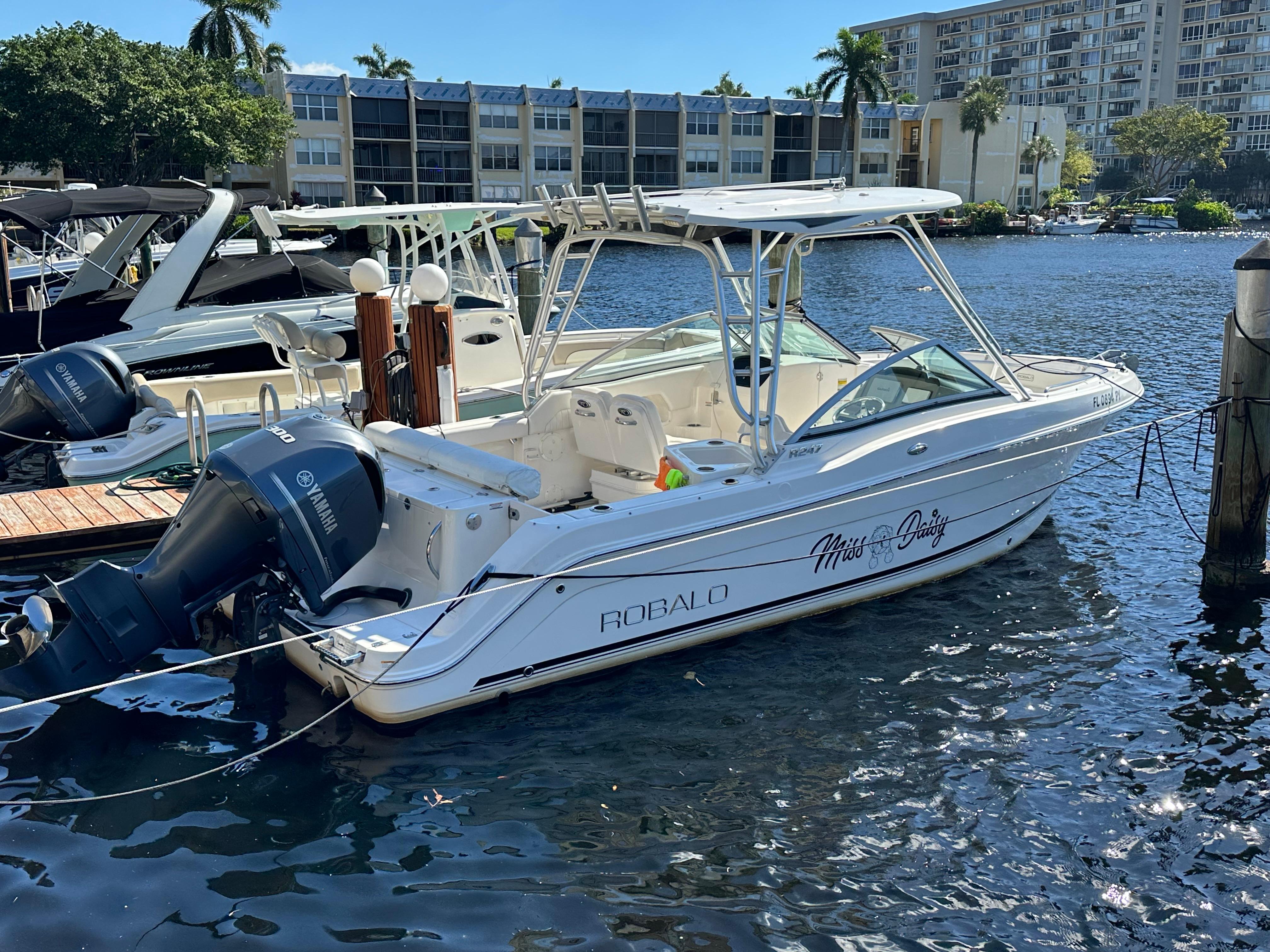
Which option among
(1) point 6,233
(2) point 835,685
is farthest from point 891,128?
(2) point 835,685

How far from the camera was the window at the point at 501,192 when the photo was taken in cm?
6588

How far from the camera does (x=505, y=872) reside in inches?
175

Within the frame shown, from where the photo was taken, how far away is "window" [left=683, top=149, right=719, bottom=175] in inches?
2795

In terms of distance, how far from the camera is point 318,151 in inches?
2381

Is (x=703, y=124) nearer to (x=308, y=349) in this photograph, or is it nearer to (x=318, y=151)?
(x=318, y=151)

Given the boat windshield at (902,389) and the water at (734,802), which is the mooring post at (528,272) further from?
the water at (734,802)

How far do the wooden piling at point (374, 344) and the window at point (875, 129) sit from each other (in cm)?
7392

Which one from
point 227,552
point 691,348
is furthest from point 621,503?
point 691,348

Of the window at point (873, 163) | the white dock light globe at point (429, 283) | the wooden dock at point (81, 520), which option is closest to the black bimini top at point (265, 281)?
the wooden dock at point (81, 520)

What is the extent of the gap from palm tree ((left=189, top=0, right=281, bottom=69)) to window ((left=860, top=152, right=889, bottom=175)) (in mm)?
41452

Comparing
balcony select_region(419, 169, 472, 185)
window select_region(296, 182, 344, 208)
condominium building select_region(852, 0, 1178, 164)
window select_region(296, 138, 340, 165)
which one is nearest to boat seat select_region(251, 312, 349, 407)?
window select_region(296, 182, 344, 208)

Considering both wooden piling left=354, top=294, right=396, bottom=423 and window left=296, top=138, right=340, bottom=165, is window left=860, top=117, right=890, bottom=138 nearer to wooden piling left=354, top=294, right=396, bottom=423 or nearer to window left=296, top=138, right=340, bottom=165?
window left=296, top=138, right=340, bottom=165

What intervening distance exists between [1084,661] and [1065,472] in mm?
2025

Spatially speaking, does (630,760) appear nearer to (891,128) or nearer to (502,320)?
(502,320)
